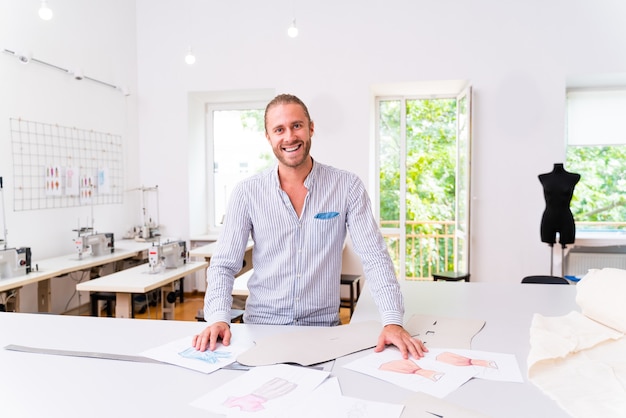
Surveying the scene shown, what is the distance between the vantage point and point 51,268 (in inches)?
148

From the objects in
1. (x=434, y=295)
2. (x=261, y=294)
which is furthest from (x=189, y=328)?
(x=434, y=295)

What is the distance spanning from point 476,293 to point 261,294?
1074mm

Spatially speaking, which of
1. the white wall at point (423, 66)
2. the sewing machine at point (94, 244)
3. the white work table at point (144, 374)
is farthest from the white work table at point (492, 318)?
the sewing machine at point (94, 244)

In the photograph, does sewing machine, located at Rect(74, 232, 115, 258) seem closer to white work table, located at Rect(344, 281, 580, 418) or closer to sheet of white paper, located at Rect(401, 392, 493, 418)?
white work table, located at Rect(344, 281, 580, 418)

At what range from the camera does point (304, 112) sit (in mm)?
1813

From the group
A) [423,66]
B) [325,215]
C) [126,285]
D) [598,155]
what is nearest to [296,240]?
[325,215]

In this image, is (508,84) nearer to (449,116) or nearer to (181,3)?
(449,116)

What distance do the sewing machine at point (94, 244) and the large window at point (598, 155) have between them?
4668 millimetres

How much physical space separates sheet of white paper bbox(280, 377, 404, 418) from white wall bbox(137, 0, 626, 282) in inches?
165

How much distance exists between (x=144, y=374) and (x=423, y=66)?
448cm

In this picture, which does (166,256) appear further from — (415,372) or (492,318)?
(415,372)

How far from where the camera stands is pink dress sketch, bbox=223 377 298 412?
1085 mm

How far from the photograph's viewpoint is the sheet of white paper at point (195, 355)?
1335 millimetres

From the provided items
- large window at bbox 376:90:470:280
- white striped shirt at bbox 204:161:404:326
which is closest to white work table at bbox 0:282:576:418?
white striped shirt at bbox 204:161:404:326
